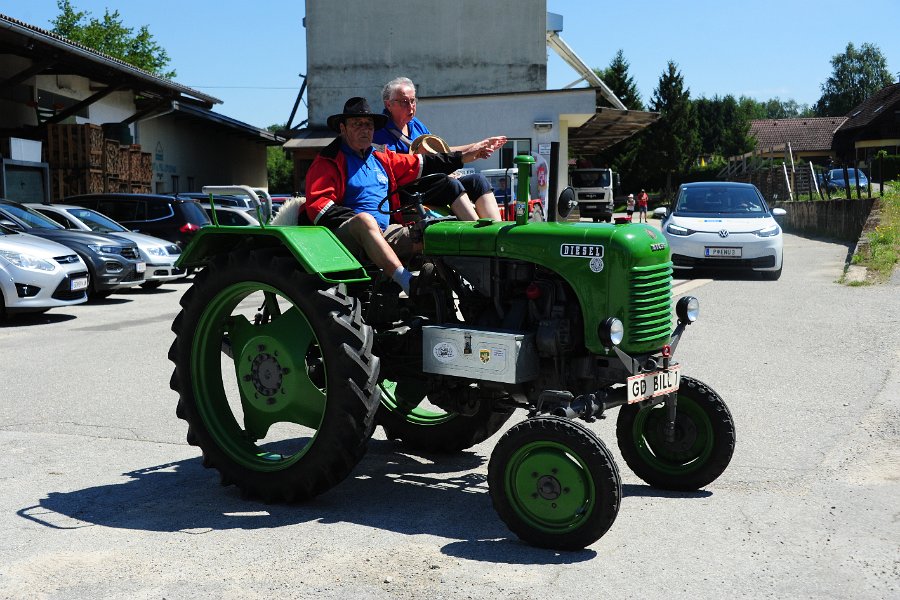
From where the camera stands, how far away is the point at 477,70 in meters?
42.2

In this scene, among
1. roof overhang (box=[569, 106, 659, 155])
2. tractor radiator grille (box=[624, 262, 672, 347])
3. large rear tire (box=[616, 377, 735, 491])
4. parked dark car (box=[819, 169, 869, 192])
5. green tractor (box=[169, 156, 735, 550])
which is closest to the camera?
green tractor (box=[169, 156, 735, 550])

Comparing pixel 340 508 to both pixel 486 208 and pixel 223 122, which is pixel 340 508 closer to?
pixel 486 208

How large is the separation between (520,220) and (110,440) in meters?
3.33

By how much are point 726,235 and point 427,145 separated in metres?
11.4

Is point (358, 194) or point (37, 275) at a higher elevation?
point (358, 194)

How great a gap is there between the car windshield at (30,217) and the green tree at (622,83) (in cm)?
6323

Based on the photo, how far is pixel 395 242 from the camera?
18.3ft

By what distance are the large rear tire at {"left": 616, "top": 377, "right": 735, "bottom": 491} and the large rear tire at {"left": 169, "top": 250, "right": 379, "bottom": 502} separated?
1.50 metres

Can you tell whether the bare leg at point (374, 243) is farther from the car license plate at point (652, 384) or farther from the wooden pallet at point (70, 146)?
the wooden pallet at point (70, 146)

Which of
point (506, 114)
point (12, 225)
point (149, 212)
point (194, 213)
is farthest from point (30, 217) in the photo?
point (506, 114)

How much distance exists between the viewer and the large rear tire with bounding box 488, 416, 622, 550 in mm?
4398

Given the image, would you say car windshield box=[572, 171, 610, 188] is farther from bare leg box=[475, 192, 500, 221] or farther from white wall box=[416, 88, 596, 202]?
bare leg box=[475, 192, 500, 221]

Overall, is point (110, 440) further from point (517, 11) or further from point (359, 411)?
point (517, 11)

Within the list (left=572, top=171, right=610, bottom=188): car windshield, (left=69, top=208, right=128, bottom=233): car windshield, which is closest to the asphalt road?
(left=69, top=208, right=128, bottom=233): car windshield
